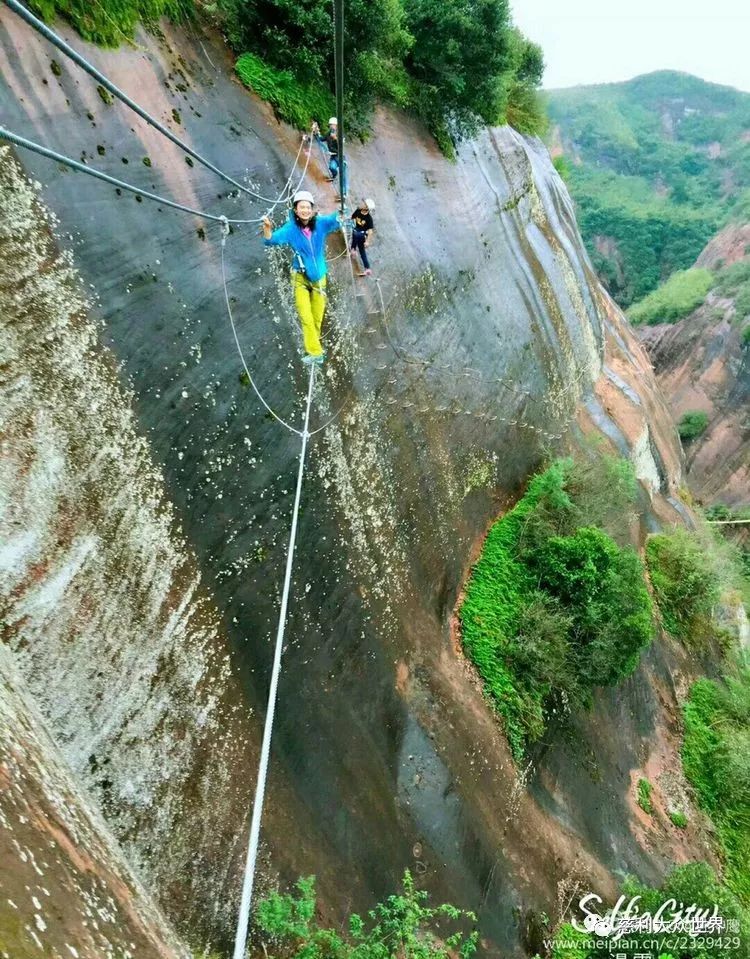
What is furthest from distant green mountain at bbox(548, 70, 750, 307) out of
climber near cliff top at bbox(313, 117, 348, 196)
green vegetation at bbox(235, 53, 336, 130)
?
climber near cliff top at bbox(313, 117, 348, 196)

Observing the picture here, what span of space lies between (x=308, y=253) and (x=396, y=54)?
6928mm

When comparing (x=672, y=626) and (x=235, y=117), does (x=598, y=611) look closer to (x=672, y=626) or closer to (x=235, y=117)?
(x=672, y=626)

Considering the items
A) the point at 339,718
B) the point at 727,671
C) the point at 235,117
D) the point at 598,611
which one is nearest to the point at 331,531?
the point at 339,718

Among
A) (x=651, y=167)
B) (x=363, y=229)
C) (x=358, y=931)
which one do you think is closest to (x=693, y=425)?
(x=363, y=229)

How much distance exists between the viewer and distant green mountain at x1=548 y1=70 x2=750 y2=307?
59.9 metres

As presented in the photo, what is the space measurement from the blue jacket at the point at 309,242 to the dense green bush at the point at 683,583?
12.1 metres

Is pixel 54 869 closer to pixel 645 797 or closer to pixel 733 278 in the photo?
pixel 645 797

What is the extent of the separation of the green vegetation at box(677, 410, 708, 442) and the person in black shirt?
91.4 ft

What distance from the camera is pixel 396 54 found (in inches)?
457

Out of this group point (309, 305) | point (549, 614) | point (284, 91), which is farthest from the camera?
point (549, 614)

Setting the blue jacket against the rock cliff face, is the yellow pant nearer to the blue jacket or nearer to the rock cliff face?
the blue jacket

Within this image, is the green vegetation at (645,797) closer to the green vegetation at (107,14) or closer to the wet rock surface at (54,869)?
the wet rock surface at (54,869)

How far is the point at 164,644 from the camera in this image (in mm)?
6047

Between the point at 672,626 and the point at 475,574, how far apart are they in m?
7.36
